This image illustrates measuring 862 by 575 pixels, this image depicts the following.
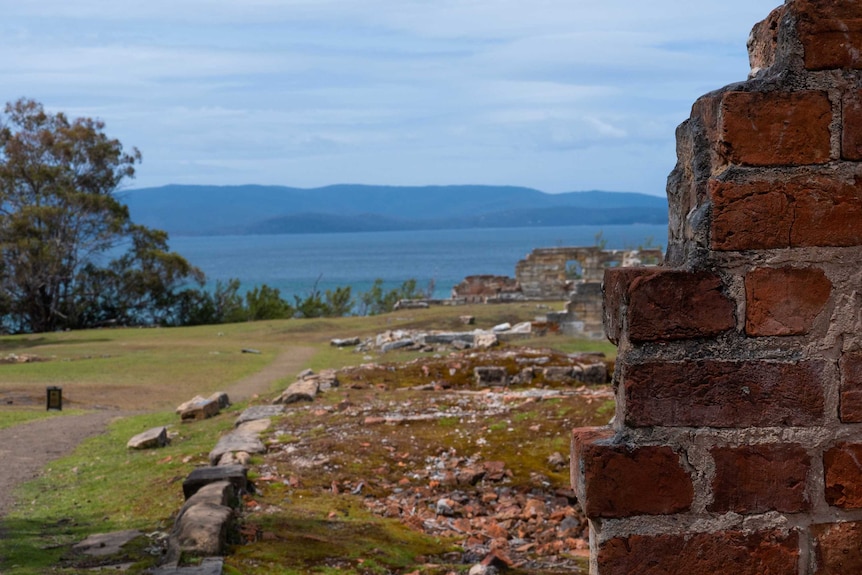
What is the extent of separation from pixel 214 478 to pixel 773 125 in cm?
602

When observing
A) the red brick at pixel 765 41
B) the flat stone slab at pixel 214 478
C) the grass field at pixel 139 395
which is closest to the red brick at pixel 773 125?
the red brick at pixel 765 41

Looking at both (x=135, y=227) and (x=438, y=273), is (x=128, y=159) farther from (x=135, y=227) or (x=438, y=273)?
(x=438, y=273)

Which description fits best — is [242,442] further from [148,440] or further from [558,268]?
[558,268]

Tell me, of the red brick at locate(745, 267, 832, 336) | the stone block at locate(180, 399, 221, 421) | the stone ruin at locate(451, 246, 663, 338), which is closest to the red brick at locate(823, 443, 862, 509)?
the red brick at locate(745, 267, 832, 336)

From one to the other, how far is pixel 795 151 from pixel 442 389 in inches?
471

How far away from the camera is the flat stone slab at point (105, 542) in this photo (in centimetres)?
648

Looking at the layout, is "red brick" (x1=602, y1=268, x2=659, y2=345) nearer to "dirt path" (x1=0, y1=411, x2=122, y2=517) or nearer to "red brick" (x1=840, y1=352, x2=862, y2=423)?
"red brick" (x1=840, y1=352, x2=862, y2=423)

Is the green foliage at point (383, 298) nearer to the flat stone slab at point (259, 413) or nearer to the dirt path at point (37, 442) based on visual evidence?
the dirt path at point (37, 442)

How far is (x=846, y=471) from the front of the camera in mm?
2246

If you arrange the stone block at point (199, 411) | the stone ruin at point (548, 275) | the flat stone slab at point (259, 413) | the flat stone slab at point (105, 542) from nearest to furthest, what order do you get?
the flat stone slab at point (105, 542)
the flat stone slab at point (259, 413)
the stone block at point (199, 411)
the stone ruin at point (548, 275)

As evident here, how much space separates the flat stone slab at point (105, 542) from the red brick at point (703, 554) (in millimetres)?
4896

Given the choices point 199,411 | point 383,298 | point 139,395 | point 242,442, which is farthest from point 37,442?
point 383,298

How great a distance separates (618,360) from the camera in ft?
7.63

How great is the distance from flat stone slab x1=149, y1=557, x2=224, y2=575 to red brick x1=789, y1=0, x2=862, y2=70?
412cm
